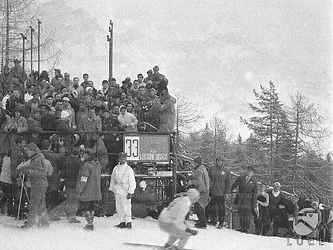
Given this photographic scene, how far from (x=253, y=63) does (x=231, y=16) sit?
19600 mm

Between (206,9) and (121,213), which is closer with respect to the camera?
(121,213)

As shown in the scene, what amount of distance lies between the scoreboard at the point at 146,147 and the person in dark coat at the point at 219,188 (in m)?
1.29

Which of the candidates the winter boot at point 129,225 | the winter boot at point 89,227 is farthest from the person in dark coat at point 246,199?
the winter boot at point 89,227

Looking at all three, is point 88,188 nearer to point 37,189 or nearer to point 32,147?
point 37,189

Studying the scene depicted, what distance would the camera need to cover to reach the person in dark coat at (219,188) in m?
12.3

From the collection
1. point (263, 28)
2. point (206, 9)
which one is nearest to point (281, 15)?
point (263, 28)

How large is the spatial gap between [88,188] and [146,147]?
184 cm

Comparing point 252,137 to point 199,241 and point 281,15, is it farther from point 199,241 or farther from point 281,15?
point 199,241

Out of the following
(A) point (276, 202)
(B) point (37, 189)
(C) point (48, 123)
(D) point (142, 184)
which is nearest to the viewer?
(B) point (37, 189)

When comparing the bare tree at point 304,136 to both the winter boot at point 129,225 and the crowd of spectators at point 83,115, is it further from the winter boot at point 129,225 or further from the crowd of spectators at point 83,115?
the winter boot at point 129,225

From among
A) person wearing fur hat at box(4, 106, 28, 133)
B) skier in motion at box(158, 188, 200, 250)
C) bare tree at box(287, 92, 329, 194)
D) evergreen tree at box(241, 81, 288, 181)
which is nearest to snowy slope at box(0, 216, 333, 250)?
skier in motion at box(158, 188, 200, 250)

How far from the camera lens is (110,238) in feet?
33.0

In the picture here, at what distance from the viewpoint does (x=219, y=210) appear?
1246cm

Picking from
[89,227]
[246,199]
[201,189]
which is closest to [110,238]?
[89,227]
